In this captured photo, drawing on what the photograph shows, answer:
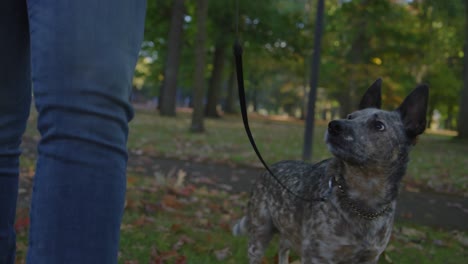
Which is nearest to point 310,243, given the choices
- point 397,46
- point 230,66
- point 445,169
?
point 445,169

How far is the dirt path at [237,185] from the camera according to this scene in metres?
5.62

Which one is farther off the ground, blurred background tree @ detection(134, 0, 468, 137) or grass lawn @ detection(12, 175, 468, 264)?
blurred background tree @ detection(134, 0, 468, 137)

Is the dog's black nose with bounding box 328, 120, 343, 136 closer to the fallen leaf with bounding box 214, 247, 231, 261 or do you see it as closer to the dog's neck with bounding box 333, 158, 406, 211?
the dog's neck with bounding box 333, 158, 406, 211

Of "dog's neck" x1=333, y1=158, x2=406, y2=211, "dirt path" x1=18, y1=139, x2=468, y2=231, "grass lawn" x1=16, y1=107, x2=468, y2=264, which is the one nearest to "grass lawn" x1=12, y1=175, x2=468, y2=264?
"grass lawn" x1=16, y1=107, x2=468, y2=264

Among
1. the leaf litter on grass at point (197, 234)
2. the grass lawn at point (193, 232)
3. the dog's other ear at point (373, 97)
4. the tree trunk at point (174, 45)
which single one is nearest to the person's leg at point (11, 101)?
the grass lawn at point (193, 232)

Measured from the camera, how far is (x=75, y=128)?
1.25 meters

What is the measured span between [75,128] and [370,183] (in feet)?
6.95

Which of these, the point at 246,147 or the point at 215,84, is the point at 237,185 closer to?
the point at 246,147

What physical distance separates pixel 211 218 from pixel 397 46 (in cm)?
2249

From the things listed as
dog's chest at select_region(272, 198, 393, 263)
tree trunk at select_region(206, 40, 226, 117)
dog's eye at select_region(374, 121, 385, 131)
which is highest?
tree trunk at select_region(206, 40, 226, 117)

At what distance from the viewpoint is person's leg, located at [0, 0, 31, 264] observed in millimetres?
1769

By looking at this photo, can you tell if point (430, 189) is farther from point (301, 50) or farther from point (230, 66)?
point (230, 66)

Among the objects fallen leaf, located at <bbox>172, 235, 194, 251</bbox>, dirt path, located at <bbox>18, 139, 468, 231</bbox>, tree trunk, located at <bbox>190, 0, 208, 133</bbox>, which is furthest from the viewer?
tree trunk, located at <bbox>190, 0, 208, 133</bbox>

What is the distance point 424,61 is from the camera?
2586 centimetres
